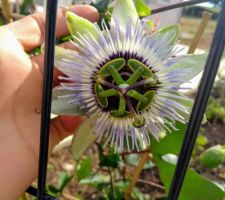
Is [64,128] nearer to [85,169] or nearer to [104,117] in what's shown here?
[104,117]

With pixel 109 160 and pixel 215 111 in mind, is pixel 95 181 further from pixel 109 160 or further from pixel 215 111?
pixel 215 111

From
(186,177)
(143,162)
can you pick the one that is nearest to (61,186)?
(143,162)

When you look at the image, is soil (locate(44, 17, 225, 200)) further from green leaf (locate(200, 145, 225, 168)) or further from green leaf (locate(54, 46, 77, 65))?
green leaf (locate(54, 46, 77, 65))

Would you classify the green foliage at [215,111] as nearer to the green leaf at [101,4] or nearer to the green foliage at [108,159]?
the green foliage at [108,159]

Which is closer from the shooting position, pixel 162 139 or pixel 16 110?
pixel 16 110

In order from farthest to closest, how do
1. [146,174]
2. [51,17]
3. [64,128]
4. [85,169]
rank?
[146,174] → [85,169] → [64,128] → [51,17]

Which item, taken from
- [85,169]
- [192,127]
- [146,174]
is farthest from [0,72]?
[146,174]

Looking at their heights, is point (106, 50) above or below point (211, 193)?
above
